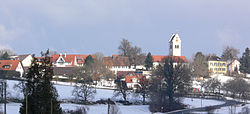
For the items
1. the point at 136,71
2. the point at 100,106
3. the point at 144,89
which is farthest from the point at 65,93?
the point at 136,71

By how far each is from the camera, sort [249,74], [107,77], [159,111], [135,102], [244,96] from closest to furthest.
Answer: [159,111] < [135,102] < [244,96] < [107,77] < [249,74]

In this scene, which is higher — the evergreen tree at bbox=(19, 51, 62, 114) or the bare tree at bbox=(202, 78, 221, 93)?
the evergreen tree at bbox=(19, 51, 62, 114)

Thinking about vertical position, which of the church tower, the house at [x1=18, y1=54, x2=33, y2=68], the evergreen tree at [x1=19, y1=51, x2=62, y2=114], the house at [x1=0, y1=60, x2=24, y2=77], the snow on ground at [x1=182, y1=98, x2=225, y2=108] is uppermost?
the church tower

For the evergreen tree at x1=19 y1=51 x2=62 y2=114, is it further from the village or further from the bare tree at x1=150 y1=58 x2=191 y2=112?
the bare tree at x1=150 y1=58 x2=191 y2=112

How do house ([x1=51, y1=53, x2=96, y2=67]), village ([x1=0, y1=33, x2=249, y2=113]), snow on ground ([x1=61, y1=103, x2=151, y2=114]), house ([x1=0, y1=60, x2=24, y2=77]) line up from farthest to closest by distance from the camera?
house ([x1=51, y1=53, x2=96, y2=67]), house ([x1=0, y1=60, x2=24, y2=77]), village ([x1=0, y1=33, x2=249, y2=113]), snow on ground ([x1=61, y1=103, x2=151, y2=114])

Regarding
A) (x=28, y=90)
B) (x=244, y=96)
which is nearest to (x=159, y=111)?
(x=244, y=96)

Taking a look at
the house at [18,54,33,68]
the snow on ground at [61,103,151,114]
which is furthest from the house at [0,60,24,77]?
the snow on ground at [61,103,151,114]

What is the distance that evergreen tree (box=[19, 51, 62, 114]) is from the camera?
110ft

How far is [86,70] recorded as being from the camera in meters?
93.1

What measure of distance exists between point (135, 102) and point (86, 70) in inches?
807

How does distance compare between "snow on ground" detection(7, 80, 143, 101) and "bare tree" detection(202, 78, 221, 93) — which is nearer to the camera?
"snow on ground" detection(7, 80, 143, 101)

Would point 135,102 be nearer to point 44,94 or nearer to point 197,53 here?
point 44,94

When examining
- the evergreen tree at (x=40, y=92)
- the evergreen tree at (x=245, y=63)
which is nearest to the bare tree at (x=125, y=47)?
the evergreen tree at (x=245, y=63)

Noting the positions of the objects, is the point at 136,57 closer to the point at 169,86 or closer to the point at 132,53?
the point at 132,53
